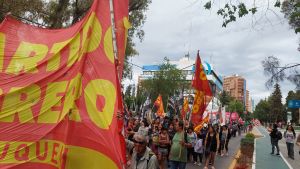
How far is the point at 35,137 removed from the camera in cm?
404

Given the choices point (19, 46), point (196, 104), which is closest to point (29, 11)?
point (196, 104)

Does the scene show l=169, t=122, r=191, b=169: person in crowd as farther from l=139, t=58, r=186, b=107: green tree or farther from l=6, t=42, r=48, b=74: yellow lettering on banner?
l=139, t=58, r=186, b=107: green tree

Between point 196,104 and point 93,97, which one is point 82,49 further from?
point 196,104

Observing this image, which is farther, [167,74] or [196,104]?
[167,74]

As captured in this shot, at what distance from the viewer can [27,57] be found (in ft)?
14.4

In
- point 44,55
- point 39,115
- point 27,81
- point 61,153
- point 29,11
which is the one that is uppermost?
point 29,11

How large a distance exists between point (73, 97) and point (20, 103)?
19.6 inches

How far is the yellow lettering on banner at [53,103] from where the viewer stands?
4094mm

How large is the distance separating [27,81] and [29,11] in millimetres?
16267

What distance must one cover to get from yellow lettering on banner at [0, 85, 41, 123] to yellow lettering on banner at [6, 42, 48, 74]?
0.75 ft

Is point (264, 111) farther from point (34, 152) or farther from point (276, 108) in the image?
point (34, 152)

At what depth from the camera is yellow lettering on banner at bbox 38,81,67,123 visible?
4.09 meters

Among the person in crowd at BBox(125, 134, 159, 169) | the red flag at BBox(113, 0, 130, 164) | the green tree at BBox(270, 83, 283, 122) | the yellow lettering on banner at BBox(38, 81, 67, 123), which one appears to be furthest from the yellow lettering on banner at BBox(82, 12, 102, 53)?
the green tree at BBox(270, 83, 283, 122)

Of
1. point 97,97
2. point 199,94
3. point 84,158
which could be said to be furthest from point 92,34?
point 199,94
